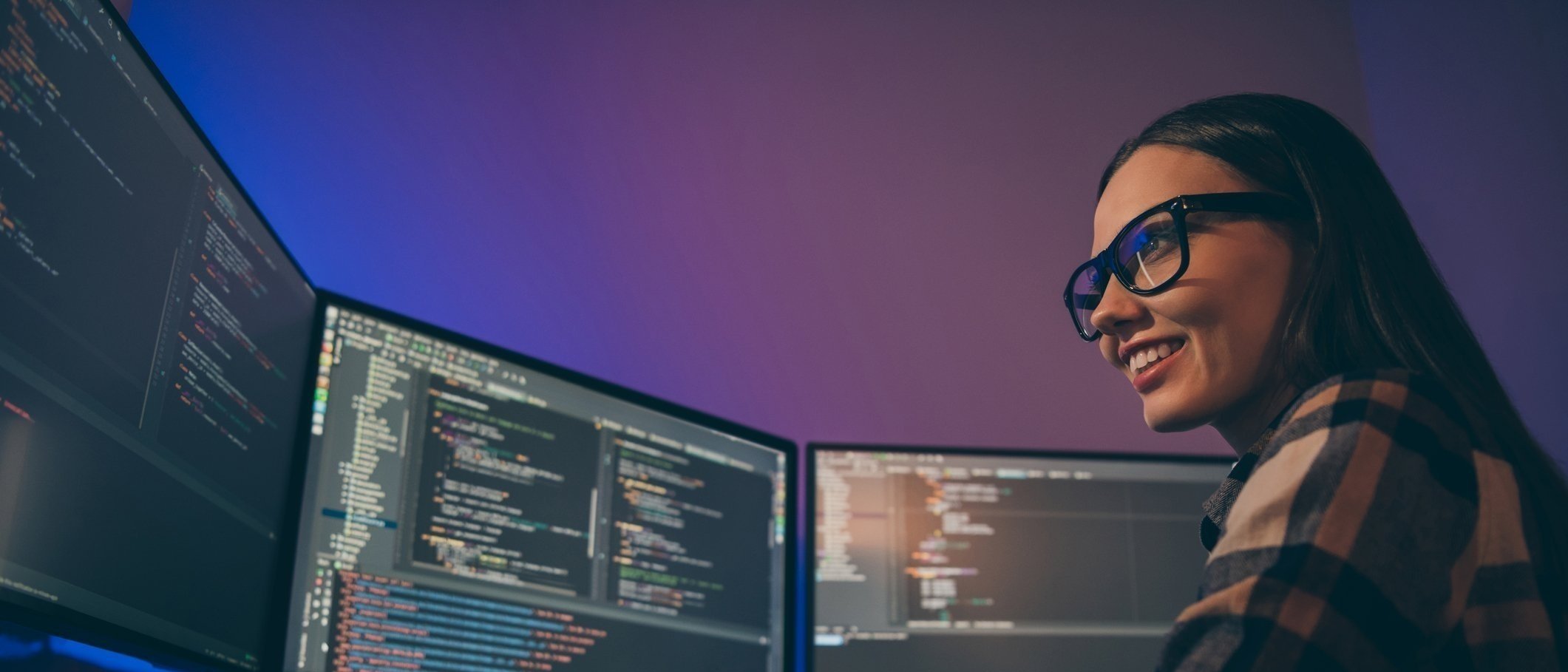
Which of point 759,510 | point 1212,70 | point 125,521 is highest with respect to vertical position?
point 1212,70

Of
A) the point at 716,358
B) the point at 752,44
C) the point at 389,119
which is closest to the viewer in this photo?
the point at 389,119

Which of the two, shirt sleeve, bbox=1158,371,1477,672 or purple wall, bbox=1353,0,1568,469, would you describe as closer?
shirt sleeve, bbox=1158,371,1477,672

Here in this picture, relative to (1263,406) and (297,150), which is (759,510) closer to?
(297,150)

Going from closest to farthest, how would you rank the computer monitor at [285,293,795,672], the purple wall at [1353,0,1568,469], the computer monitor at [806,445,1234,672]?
the computer monitor at [285,293,795,672] < the computer monitor at [806,445,1234,672] < the purple wall at [1353,0,1568,469]

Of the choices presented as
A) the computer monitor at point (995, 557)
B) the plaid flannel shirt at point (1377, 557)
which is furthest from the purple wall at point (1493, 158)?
the plaid flannel shirt at point (1377, 557)

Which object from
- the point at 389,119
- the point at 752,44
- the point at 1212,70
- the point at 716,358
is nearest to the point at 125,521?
the point at 389,119

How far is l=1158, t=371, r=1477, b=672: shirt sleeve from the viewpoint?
1.67 feet

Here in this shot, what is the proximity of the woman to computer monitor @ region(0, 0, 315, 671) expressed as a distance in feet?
2.54

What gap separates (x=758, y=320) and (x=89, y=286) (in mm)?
1177

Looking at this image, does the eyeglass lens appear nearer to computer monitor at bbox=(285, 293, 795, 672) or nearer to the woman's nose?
the woman's nose

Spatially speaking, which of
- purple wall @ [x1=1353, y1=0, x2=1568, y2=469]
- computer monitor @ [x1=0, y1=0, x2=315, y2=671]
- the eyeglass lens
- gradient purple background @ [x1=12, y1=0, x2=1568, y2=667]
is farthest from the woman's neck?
purple wall @ [x1=1353, y1=0, x2=1568, y2=469]

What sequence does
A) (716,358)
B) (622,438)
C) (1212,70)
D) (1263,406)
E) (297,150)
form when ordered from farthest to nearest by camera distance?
1. (1212,70)
2. (716,358)
3. (297,150)
4. (622,438)
5. (1263,406)

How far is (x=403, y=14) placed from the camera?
1833mm

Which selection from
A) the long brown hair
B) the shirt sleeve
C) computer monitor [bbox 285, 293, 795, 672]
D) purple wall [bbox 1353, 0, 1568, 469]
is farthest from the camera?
purple wall [bbox 1353, 0, 1568, 469]
